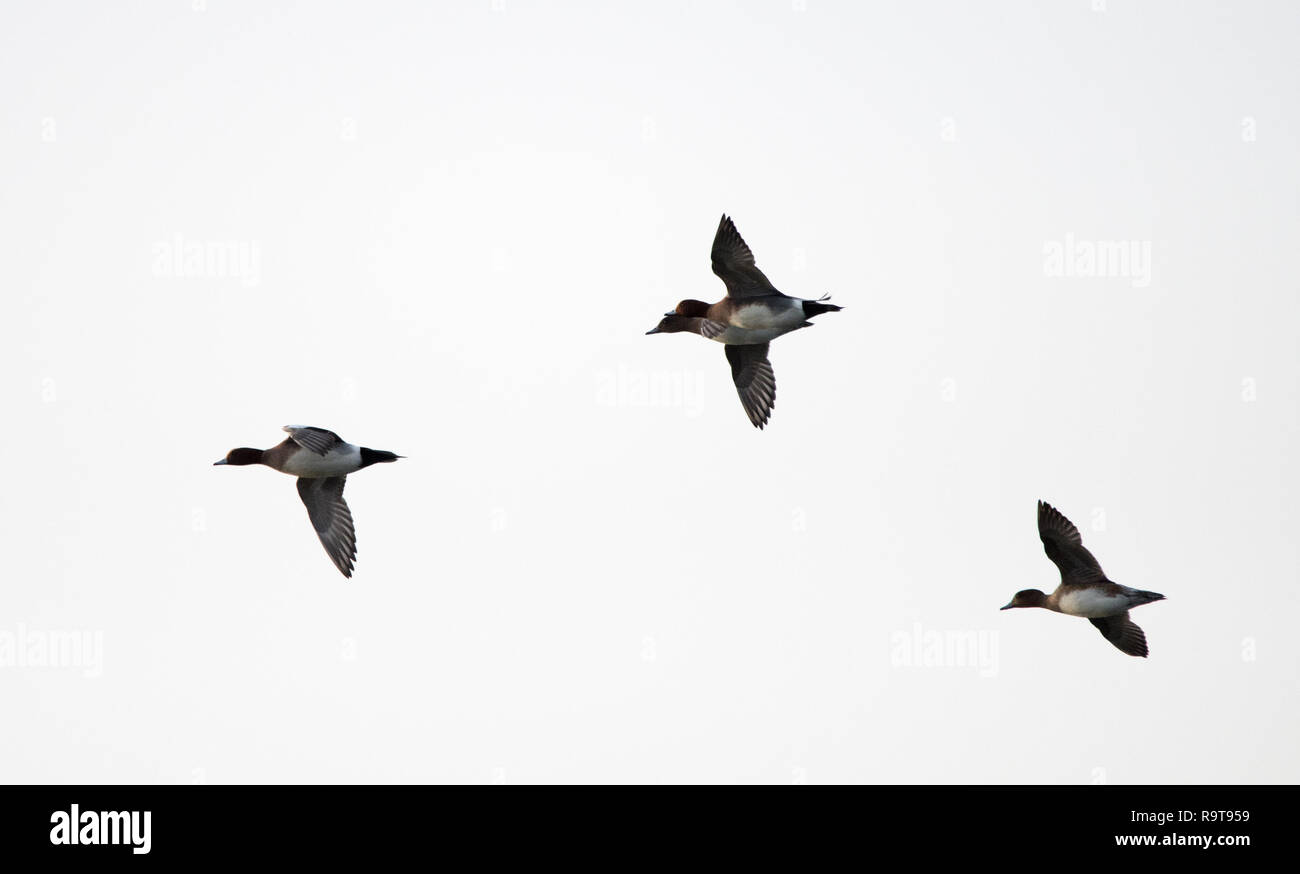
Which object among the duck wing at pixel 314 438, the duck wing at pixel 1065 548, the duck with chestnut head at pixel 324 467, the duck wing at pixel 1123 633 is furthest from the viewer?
the duck wing at pixel 1123 633

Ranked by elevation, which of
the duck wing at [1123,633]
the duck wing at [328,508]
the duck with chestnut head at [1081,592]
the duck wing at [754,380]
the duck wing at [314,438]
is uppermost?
the duck wing at [754,380]

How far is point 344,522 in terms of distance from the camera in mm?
27875

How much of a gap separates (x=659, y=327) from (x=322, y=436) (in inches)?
219

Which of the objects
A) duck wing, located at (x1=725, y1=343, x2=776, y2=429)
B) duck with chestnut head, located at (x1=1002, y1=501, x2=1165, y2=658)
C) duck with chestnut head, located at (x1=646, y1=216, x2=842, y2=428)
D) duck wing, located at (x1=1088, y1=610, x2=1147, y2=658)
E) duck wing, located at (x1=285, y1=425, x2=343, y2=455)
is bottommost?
duck wing, located at (x1=1088, y1=610, x2=1147, y2=658)

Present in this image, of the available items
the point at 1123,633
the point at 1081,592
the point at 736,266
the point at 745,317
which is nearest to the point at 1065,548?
the point at 1081,592

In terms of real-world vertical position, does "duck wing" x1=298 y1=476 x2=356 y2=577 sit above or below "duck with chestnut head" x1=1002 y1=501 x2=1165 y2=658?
above

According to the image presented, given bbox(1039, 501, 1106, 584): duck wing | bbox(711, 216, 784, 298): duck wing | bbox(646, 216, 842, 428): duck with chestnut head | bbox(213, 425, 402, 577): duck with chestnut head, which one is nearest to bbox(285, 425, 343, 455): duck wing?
bbox(213, 425, 402, 577): duck with chestnut head

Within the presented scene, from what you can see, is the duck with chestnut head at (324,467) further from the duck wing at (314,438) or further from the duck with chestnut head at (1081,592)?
the duck with chestnut head at (1081,592)

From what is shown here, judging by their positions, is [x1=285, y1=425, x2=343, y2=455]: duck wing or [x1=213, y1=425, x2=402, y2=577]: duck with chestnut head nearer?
[x1=285, y1=425, x2=343, y2=455]: duck wing

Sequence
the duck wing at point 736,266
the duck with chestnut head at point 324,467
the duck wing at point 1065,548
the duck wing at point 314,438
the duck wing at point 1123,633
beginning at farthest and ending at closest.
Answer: the duck wing at point 1123,633
the duck wing at point 1065,548
the duck wing at point 736,266
the duck with chestnut head at point 324,467
the duck wing at point 314,438

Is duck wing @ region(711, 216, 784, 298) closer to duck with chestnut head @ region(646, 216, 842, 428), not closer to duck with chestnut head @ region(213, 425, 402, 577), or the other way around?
duck with chestnut head @ region(646, 216, 842, 428)

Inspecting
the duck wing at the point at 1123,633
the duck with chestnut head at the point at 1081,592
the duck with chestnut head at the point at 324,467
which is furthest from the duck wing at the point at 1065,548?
the duck with chestnut head at the point at 324,467

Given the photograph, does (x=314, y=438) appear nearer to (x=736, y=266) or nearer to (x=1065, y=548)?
(x=736, y=266)
